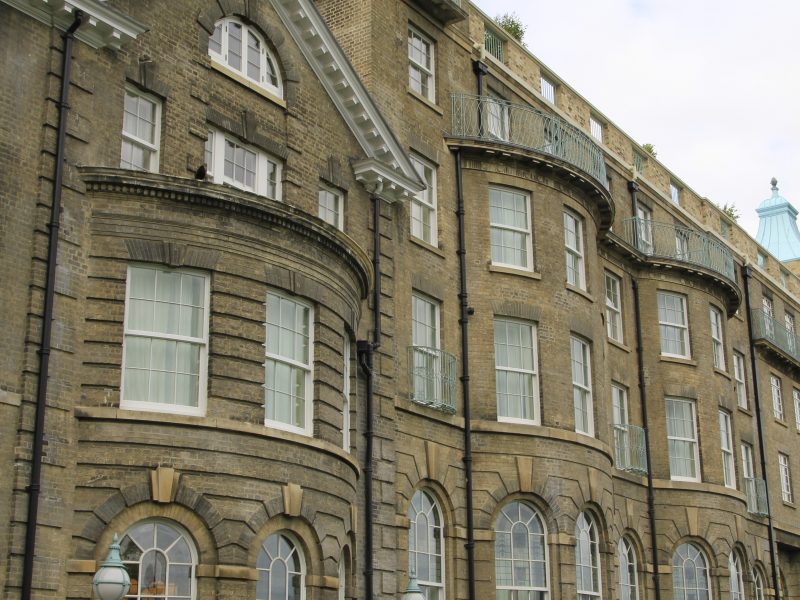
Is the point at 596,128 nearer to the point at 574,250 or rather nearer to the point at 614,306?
the point at 614,306

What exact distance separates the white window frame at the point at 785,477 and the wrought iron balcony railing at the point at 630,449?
13192 millimetres

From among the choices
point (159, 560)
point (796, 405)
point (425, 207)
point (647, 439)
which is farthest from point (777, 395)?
point (159, 560)

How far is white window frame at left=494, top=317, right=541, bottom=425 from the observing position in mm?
27484

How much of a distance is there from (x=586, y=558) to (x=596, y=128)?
15.0m

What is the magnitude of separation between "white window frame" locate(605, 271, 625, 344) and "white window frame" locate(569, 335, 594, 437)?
479 cm

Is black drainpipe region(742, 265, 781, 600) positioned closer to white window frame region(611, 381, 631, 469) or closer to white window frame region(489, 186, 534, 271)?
white window frame region(611, 381, 631, 469)

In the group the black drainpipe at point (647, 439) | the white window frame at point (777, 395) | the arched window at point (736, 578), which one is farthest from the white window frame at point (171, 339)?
the white window frame at point (777, 395)

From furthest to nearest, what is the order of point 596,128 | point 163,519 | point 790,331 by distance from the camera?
point 790,331, point 596,128, point 163,519

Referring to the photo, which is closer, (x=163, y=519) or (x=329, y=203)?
(x=163, y=519)

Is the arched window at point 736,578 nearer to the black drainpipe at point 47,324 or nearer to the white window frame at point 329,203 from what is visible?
the white window frame at point 329,203

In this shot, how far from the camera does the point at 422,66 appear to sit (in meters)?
29.4

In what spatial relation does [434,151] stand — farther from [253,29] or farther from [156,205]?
[156,205]

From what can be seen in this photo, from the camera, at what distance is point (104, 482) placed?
58.5 ft

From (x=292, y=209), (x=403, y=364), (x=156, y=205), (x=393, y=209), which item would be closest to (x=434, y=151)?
(x=393, y=209)
